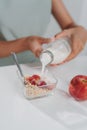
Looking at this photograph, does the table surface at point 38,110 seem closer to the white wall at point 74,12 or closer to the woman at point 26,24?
the woman at point 26,24

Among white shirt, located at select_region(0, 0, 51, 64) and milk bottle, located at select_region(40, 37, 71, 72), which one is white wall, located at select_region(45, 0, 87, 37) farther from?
milk bottle, located at select_region(40, 37, 71, 72)

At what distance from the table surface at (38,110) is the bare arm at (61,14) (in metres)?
0.43

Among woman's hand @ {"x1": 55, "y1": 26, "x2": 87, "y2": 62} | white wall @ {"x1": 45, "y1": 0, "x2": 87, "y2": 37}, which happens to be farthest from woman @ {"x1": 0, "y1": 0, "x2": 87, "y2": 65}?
white wall @ {"x1": 45, "y1": 0, "x2": 87, "y2": 37}

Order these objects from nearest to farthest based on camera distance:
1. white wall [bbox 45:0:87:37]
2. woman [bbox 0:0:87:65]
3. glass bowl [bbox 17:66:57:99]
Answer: glass bowl [bbox 17:66:57:99]
woman [bbox 0:0:87:65]
white wall [bbox 45:0:87:37]

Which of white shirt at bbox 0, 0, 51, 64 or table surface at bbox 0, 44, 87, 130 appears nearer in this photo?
table surface at bbox 0, 44, 87, 130

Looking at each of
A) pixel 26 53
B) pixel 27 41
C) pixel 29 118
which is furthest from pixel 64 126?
pixel 26 53

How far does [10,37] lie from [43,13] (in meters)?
0.18

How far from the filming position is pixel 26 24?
4.21 feet

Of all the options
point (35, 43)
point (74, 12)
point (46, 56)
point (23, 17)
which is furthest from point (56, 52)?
point (74, 12)

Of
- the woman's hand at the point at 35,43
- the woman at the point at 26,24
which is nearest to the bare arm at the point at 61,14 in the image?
the woman at the point at 26,24

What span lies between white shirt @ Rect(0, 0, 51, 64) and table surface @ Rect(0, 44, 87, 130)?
0.33 m

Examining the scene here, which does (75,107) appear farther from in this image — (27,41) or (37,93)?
(27,41)

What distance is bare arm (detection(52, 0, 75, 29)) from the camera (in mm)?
1324

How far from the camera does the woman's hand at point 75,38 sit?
103 centimetres
